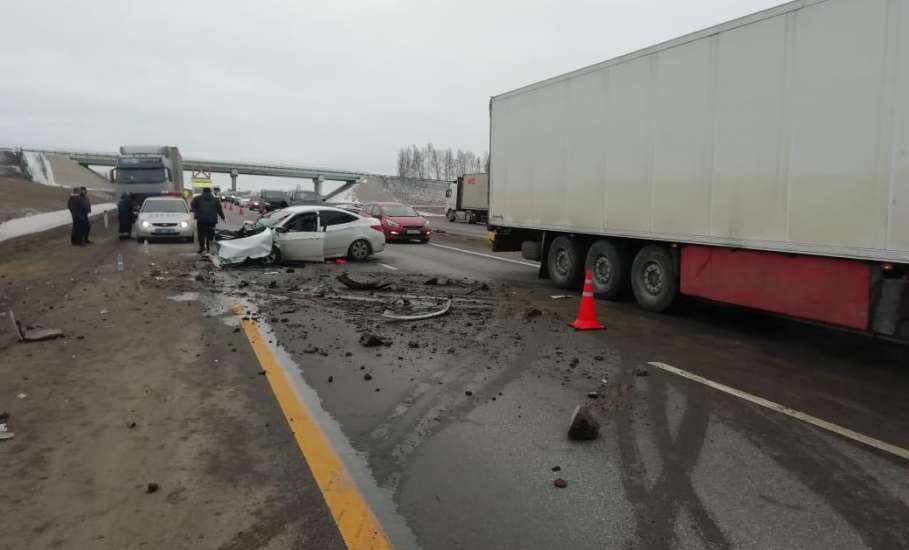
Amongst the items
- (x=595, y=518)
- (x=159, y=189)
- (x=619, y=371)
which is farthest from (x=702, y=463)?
(x=159, y=189)

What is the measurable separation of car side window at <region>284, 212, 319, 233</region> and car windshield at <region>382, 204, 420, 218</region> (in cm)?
920

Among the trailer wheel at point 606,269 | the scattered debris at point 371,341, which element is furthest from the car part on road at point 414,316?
the trailer wheel at point 606,269

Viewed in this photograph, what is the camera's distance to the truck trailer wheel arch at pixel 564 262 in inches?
470

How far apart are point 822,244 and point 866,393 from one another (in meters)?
1.85

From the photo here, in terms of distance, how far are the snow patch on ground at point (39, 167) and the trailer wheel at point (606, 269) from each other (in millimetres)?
86013

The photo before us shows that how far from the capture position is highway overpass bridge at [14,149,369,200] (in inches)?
4053

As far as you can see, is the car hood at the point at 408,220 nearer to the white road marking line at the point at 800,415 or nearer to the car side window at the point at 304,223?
Result: the car side window at the point at 304,223

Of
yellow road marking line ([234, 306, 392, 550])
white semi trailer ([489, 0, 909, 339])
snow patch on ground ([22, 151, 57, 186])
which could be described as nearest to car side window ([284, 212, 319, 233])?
white semi trailer ([489, 0, 909, 339])

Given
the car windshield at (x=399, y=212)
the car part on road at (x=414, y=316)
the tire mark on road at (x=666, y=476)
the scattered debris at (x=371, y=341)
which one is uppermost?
the car windshield at (x=399, y=212)

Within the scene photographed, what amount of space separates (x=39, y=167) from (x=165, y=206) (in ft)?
265

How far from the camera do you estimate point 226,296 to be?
11039 mm

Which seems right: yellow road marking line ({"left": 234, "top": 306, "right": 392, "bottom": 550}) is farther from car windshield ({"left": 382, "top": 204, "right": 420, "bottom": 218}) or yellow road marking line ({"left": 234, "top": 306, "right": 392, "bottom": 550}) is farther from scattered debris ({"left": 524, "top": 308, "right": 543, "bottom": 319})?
car windshield ({"left": 382, "top": 204, "right": 420, "bottom": 218})

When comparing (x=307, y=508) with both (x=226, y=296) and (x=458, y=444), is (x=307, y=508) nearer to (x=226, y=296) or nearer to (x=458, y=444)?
(x=458, y=444)

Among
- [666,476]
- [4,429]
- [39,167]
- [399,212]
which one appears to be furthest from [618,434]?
→ [39,167]
